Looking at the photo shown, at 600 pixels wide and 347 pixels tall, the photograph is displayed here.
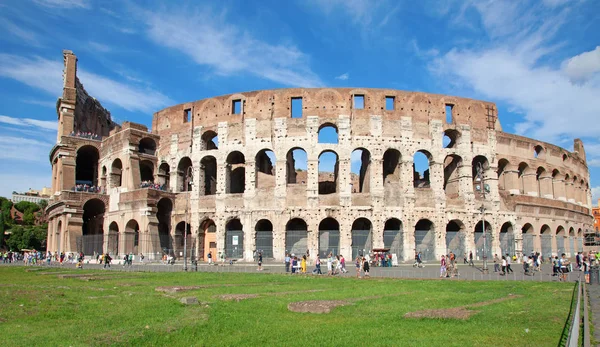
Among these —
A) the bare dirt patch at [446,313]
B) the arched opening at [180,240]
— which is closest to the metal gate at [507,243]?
the arched opening at [180,240]

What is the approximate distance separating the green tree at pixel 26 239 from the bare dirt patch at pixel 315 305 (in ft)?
202

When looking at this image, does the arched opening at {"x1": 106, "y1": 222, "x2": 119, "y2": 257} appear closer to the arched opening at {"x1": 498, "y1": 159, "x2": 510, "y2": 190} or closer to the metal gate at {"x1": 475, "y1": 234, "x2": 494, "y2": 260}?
the metal gate at {"x1": 475, "y1": 234, "x2": 494, "y2": 260}

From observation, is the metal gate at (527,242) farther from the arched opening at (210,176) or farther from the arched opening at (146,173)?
the arched opening at (146,173)

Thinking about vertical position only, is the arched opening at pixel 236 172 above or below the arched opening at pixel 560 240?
above

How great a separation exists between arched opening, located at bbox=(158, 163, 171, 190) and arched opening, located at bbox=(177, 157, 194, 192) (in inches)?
50.8

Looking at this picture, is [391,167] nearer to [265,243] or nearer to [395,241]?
[395,241]

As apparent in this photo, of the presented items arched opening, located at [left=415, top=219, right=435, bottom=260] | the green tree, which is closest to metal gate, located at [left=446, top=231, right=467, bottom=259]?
arched opening, located at [left=415, top=219, right=435, bottom=260]

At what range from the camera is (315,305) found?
1084 cm

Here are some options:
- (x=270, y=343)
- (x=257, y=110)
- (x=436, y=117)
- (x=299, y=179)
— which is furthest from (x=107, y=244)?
(x=270, y=343)

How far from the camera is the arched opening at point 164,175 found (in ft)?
126

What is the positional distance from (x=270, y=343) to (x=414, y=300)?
19.7 feet

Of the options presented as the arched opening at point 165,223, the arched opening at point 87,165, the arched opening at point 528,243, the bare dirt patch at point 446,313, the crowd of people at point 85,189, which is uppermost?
the arched opening at point 87,165

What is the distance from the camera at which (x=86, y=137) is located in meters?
42.8

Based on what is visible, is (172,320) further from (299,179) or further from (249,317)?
(299,179)
